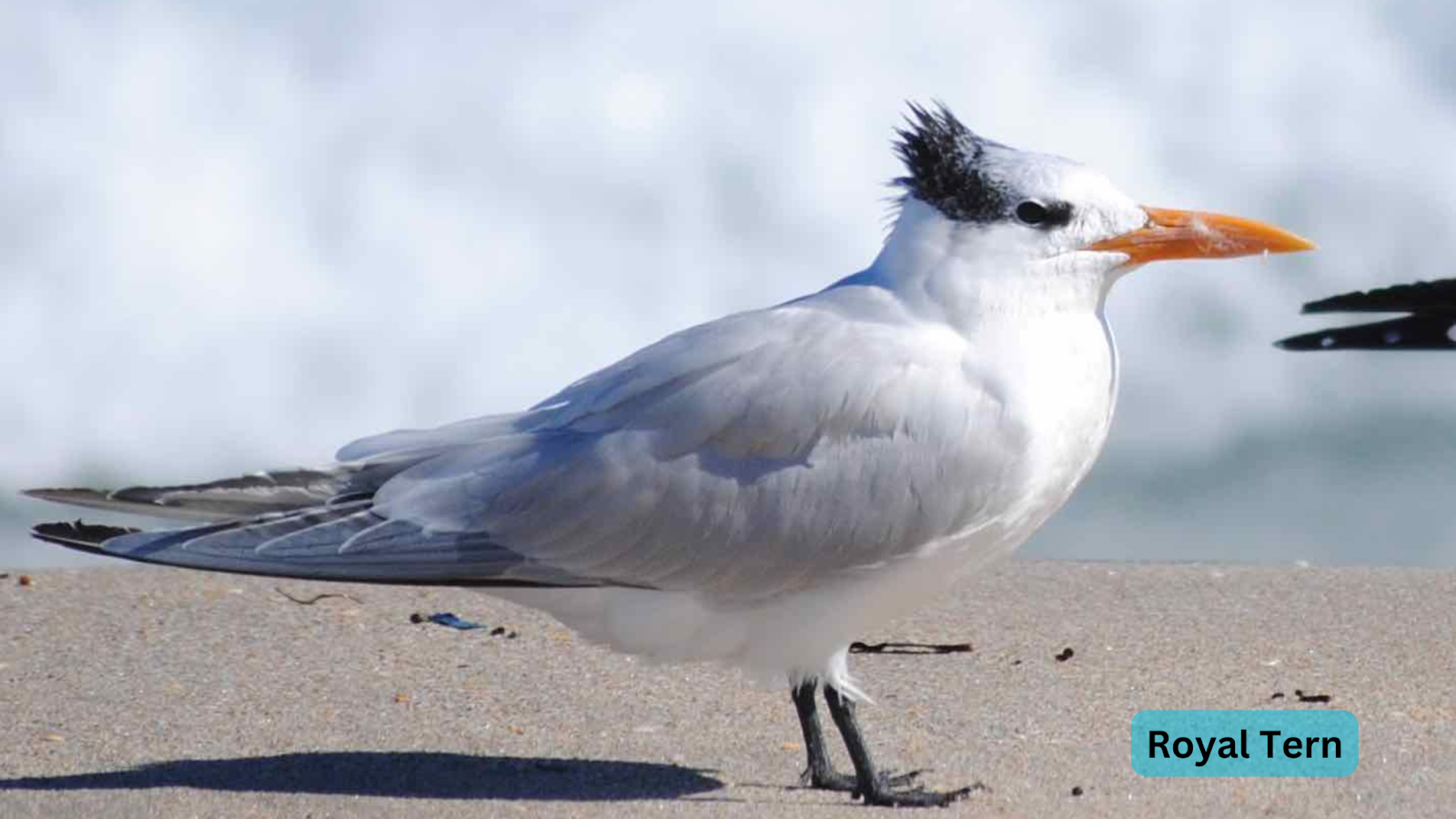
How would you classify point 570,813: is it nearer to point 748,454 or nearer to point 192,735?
point 748,454

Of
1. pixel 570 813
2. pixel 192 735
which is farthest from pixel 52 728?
pixel 570 813

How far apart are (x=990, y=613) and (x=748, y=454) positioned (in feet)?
7.15

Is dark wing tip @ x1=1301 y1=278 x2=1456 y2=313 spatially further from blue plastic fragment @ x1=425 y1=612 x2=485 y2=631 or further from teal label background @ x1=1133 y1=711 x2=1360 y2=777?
blue plastic fragment @ x1=425 y1=612 x2=485 y2=631

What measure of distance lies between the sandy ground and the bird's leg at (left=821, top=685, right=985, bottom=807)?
62 mm

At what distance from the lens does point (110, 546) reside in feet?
13.7

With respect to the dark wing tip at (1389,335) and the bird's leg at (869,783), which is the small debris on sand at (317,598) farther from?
the dark wing tip at (1389,335)

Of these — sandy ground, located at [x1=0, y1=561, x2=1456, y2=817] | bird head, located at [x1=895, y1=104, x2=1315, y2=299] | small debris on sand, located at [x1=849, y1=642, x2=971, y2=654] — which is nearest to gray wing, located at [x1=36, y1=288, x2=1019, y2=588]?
bird head, located at [x1=895, y1=104, x2=1315, y2=299]

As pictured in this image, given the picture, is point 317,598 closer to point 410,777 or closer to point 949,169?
point 410,777

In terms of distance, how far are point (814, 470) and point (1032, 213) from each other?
2.16ft

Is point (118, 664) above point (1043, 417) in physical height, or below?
below

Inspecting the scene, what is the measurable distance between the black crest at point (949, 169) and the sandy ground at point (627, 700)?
1.18m

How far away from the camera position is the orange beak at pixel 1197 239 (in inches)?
170

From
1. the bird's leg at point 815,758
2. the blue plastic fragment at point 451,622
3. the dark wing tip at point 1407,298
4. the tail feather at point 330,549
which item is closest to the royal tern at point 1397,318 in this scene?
the dark wing tip at point 1407,298

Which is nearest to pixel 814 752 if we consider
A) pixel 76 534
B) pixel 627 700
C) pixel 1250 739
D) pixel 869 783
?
pixel 869 783
